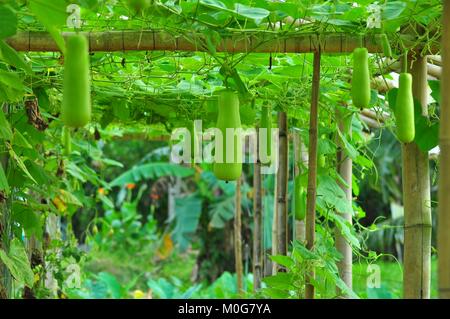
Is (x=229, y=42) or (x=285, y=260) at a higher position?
(x=229, y=42)

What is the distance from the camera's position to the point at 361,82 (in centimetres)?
183

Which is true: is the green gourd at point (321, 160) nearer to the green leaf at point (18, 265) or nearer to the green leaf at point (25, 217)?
the green leaf at point (25, 217)

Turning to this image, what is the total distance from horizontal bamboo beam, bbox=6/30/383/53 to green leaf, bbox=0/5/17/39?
1.84 ft

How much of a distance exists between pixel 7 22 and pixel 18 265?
0.98m

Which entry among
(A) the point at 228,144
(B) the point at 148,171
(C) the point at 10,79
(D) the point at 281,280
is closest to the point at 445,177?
(A) the point at 228,144

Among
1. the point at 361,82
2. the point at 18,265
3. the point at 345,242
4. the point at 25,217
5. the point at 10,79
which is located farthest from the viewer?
the point at 345,242

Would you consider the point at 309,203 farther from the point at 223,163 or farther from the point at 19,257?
the point at 19,257

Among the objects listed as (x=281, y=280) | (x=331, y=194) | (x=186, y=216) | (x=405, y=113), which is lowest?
(x=186, y=216)

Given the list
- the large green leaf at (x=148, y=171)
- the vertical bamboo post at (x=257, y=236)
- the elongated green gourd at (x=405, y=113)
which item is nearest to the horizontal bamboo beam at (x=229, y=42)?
the elongated green gourd at (x=405, y=113)

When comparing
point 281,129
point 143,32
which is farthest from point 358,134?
point 143,32

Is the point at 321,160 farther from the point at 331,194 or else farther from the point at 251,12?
the point at 251,12

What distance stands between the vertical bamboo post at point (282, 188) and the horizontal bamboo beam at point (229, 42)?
1.37 metres

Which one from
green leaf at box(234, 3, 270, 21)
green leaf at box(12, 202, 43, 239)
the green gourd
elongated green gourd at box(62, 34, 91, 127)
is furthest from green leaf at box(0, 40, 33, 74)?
the green gourd

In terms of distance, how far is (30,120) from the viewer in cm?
324
